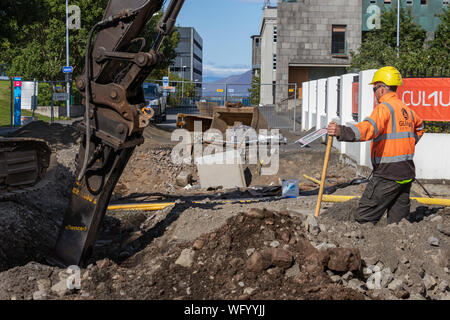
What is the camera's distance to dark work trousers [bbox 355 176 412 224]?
260 inches

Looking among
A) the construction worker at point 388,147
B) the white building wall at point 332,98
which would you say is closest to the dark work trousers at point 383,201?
the construction worker at point 388,147

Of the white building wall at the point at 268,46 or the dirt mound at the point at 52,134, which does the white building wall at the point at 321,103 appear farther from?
the white building wall at the point at 268,46

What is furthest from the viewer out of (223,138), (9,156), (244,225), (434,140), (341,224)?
(223,138)

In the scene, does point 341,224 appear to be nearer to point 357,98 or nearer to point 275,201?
point 275,201

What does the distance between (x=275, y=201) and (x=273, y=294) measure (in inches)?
182

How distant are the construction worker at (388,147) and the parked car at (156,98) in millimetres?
23456

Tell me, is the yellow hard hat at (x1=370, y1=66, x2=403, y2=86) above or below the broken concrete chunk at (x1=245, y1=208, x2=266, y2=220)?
above

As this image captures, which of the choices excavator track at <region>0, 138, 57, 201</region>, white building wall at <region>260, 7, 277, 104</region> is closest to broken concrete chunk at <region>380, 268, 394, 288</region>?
excavator track at <region>0, 138, 57, 201</region>

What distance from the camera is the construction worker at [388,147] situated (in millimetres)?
6410

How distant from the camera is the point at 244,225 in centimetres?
622

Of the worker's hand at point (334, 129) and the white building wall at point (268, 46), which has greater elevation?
the white building wall at point (268, 46)

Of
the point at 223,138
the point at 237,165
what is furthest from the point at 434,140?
the point at 223,138

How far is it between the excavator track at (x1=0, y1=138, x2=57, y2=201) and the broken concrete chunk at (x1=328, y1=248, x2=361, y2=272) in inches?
177

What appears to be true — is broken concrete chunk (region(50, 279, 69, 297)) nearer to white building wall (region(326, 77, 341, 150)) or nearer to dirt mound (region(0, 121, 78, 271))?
dirt mound (region(0, 121, 78, 271))
